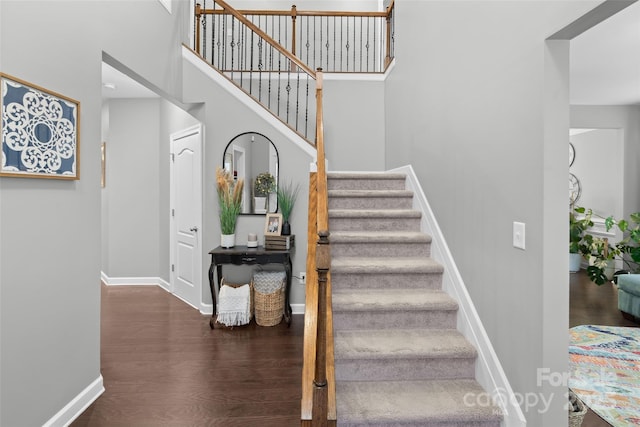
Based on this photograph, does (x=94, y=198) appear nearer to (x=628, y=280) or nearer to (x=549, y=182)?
(x=549, y=182)

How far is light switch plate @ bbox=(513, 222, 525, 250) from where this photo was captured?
176 cm

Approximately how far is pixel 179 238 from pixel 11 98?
3347 mm

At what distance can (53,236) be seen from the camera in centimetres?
202

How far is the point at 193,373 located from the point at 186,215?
2.50m

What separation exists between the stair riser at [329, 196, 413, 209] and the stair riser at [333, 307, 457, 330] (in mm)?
1292

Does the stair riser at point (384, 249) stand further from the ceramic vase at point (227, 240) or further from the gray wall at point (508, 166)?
the ceramic vase at point (227, 240)

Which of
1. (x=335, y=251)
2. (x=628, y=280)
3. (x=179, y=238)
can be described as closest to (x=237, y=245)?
(x=179, y=238)

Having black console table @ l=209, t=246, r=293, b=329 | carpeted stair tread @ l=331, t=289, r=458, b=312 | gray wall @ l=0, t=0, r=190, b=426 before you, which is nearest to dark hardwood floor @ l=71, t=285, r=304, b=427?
black console table @ l=209, t=246, r=293, b=329

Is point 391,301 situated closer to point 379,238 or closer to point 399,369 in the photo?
point 399,369

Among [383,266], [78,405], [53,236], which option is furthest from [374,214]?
[78,405]

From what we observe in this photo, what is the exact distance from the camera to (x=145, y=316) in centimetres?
407

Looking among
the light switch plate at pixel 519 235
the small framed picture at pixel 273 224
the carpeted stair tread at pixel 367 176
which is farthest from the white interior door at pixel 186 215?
the light switch plate at pixel 519 235

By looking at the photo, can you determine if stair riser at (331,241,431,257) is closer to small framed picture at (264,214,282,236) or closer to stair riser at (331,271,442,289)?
stair riser at (331,271,442,289)

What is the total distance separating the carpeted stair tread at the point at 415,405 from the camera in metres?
1.81
